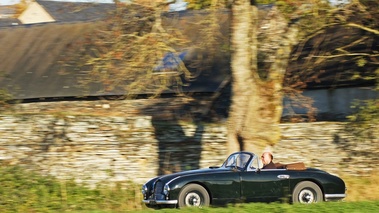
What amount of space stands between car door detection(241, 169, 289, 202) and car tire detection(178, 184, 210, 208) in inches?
31.3

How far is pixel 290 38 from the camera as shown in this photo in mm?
16953

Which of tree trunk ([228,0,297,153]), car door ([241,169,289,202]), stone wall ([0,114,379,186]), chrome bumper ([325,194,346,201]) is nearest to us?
car door ([241,169,289,202])

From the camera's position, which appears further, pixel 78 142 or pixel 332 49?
pixel 332 49

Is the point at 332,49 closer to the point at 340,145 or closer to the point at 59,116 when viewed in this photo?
the point at 340,145

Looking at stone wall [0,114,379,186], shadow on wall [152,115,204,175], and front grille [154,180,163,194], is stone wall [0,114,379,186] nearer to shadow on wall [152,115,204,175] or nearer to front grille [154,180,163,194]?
shadow on wall [152,115,204,175]

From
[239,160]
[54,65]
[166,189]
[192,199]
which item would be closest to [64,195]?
[166,189]

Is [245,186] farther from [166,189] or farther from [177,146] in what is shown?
[177,146]

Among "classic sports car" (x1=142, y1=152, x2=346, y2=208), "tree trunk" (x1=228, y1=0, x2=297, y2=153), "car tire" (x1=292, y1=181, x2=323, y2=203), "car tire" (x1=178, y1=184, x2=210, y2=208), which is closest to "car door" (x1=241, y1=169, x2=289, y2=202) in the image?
"classic sports car" (x1=142, y1=152, x2=346, y2=208)

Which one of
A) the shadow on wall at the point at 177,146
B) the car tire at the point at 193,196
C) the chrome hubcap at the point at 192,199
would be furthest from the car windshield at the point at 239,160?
the shadow on wall at the point at 177,146

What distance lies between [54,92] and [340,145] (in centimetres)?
1137

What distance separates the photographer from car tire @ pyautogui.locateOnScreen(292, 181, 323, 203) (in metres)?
14.3

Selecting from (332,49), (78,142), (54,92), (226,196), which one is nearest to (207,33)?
(226,196)

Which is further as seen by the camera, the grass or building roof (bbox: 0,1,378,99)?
building roof (bbox: 0,1,378,99)

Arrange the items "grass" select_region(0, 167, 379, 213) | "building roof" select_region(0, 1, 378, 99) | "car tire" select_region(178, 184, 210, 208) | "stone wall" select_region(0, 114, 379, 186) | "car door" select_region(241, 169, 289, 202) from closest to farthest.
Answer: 1. "car tire" select_region(178, 184, 210, 208)
2. "car door" select_region(241, 169, 289, 202)
3. "grass" select_region(0, 167, 379, 213)
4. "stone wall" select_region(0, 114, 379, 186)
5. "building roof" select_region(0, 1, 378, 99)
